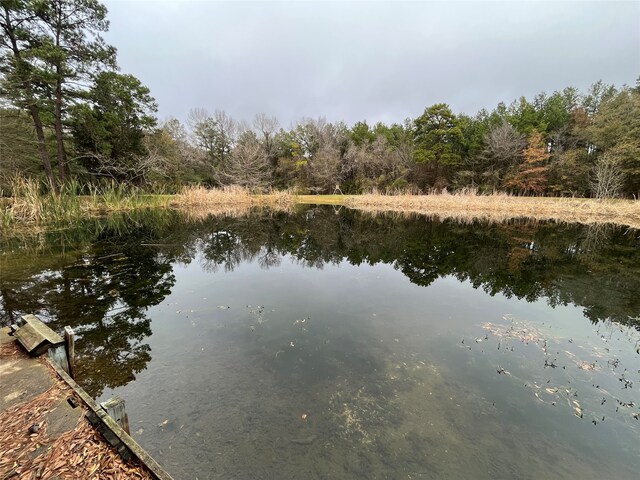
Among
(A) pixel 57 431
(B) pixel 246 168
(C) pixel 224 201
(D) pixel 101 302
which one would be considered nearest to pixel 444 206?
(C) pixel 224 201

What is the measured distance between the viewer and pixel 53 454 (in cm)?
163

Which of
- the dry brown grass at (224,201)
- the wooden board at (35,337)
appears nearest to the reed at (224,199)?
the dry brown grass at (224,201)

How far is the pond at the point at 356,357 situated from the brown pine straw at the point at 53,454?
65 cm

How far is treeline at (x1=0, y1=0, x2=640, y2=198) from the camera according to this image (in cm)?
1570

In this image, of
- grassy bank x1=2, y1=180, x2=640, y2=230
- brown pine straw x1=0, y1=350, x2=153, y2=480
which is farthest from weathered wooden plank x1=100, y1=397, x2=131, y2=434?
grassy bank x1=2, y1=180, x2=640, y2=230

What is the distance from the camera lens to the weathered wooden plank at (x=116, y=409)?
5.95ft

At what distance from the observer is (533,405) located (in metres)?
2.83

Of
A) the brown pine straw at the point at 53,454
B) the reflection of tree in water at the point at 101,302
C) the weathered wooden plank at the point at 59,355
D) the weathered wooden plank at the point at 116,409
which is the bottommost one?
the reflection of tree in water at the point at 101,302

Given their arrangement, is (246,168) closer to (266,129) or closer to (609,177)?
(266,129)

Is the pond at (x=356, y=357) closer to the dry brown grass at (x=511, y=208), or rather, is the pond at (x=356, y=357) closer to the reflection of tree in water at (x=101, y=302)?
the reflection of tree in water at (x=101, y=302)

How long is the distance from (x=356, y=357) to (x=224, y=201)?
22.2 meters

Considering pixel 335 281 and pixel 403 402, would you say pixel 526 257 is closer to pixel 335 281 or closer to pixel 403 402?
pixel 335 281

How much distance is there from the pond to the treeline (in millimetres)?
14332

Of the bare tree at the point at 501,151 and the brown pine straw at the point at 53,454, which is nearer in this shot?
the brown pine straw at the point at 53,454
